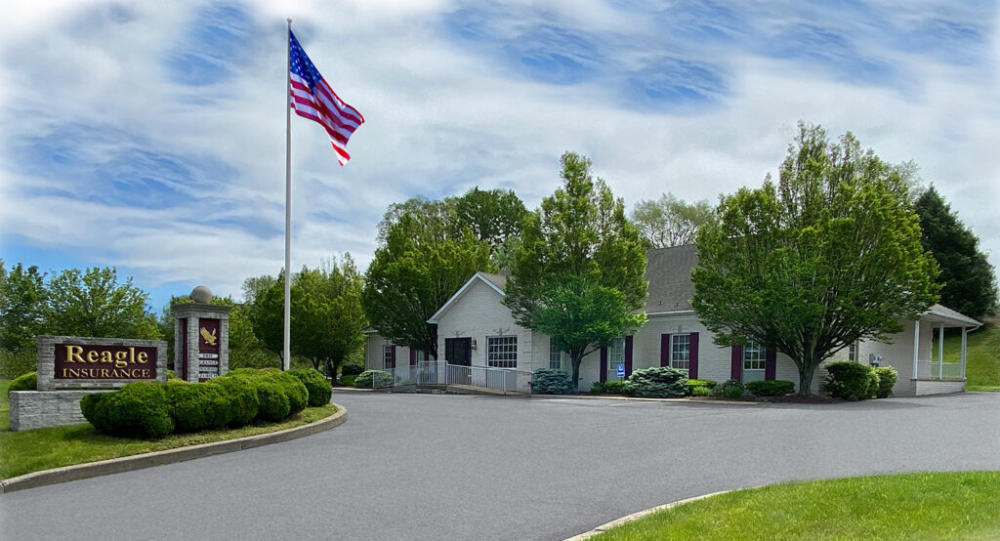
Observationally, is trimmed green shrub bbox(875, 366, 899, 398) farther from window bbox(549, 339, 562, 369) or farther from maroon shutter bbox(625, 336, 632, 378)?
window bbox(549, 339, 562, 369)

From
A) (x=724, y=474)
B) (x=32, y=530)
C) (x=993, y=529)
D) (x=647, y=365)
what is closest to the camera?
(x=993, y=529)

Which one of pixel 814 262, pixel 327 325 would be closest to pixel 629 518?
pixel 814 262

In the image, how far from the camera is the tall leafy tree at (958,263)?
43166mm

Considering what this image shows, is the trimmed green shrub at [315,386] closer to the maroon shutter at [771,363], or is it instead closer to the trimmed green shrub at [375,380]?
the maroon shutter at [771,363]

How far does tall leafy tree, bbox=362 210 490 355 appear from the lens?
35188 millimetres

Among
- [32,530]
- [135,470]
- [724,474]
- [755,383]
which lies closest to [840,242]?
[755,383]

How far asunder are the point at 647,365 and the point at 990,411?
11.9 meters

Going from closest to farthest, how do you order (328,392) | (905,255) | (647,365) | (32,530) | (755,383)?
1. (32,530)
2. (328,392)
3. (905,255)
4. (755,383)
5. (647,365)

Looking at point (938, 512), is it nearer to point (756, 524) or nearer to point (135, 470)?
point (756, 524)

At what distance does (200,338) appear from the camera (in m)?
17.7

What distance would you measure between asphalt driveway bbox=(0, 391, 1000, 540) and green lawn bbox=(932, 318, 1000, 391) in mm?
24277

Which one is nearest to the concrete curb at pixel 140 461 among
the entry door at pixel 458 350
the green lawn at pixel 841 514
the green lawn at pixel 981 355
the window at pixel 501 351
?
the green lawn at pixel 841 514

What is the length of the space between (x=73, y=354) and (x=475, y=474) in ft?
24.8

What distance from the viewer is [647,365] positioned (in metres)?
28.6
